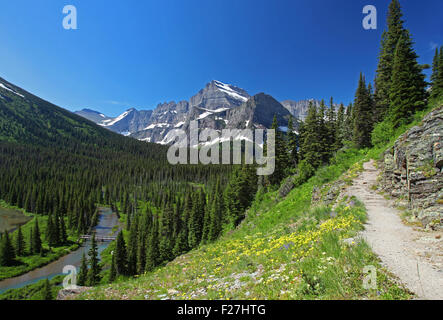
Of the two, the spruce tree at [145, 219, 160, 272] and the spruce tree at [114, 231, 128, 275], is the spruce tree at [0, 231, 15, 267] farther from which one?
the spruce tree at [145, 219, 160, 272]

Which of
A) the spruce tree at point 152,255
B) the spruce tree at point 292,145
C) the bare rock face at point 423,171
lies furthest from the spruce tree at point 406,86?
the spruce tree at point 152,255

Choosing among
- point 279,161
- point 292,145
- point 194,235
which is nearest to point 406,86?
point 279,161

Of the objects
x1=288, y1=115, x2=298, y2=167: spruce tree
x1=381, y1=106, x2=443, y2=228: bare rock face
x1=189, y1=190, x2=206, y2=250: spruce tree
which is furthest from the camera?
x1=189, y1=190, x2=206, y2=250: spruce tree

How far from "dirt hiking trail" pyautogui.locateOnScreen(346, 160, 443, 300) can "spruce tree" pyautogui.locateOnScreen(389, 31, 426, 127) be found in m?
17.2

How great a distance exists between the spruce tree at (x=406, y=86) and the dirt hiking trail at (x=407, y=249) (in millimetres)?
17165

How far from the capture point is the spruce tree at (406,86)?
69.7 ft

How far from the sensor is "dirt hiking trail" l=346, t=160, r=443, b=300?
4440 mm

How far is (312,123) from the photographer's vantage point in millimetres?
37125

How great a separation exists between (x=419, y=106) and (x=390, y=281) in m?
26.8

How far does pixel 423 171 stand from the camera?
30.4ft

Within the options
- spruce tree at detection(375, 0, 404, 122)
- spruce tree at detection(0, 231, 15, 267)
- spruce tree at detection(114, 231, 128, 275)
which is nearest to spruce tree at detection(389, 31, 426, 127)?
spruce tree at detection(375, 0, 404, 122)

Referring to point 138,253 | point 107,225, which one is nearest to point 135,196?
point 107,225

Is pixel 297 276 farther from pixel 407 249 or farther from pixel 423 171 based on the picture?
pixel 423 171
